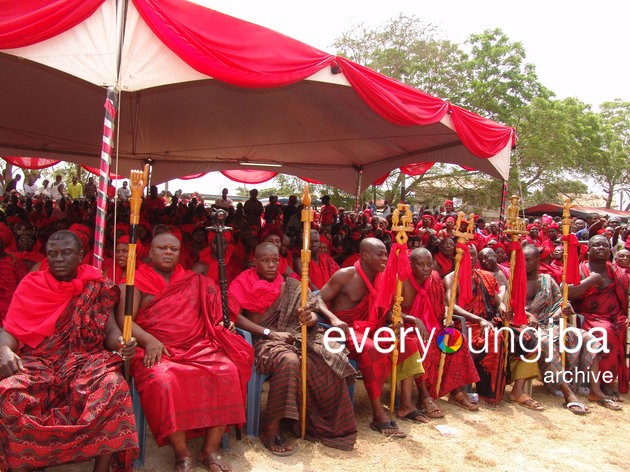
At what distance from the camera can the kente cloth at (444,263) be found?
635 centimetres

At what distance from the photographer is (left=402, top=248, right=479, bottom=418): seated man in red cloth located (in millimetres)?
4676

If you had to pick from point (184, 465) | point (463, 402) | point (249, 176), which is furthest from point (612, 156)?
point (184, 465)

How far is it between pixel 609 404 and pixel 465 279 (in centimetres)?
192

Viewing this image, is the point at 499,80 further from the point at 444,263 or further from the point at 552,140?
the point at 444,263

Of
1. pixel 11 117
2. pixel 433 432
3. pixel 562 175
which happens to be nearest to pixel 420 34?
pixel 562 175

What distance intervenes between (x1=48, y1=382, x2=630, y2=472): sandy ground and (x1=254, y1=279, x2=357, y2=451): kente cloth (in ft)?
0.43

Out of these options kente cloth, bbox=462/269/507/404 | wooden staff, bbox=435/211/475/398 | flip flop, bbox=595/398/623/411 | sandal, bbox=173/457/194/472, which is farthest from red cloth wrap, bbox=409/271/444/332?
sandal, bbox=173/457/194/472

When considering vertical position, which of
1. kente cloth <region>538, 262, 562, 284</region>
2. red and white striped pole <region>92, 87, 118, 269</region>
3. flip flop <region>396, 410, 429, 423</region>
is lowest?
flip flop <region>396, 410, 429, 423</region>

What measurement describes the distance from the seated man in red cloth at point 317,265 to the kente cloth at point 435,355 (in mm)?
1515

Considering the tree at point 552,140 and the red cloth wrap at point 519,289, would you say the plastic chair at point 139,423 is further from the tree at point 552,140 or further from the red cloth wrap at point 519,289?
the tree at point 552,140

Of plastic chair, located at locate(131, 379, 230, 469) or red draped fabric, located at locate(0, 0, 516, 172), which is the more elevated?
red draped fabric, located at locate(0, 0, 516, 172)

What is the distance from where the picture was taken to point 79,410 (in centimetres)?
285

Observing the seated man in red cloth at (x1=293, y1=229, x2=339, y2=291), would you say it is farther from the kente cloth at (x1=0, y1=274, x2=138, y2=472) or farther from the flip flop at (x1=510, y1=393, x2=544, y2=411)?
the kente cloth at (x1=0, y1=274, x2=138, y2=472)

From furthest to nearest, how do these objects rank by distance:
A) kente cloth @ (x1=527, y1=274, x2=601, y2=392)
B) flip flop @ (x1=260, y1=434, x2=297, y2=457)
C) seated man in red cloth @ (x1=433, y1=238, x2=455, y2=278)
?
seated man in red cloth @ (x1=433, y1=238, x2=455, y2=278)
kente cloth @ (x1=527, y1=274, x2=601, y2=392)
flip flop @ (x1=260, y1=434, x2=297, y2=457)
